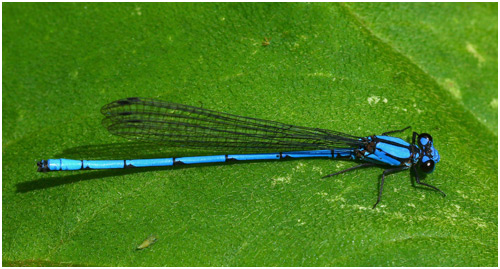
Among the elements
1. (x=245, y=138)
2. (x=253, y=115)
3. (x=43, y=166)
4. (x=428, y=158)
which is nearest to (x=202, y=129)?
(x=245, y=138)

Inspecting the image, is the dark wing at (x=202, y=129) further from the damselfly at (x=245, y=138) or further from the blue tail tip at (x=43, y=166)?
the blue tail tip at (x=43, y=166)

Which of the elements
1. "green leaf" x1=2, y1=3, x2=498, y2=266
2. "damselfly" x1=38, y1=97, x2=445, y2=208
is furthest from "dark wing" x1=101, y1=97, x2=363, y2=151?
"green leaf" x1=2, y1=3, x2=498, y2=266

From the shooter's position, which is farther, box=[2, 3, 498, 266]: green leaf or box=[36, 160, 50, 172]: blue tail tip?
box=[36, 160, 50, 172]: blue tail tip

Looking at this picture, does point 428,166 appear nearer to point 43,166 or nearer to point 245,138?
point 245,138

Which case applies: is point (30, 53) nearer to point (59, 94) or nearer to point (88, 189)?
point (59, 94)

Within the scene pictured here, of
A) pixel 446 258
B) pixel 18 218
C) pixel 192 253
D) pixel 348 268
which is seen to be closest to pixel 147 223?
pixel 192 253

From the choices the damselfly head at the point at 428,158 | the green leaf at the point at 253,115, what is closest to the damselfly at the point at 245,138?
the damselfly head at the point at 428,158

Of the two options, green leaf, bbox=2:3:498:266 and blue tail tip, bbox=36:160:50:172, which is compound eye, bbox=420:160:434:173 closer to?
green leaf, bbox=2:3:498:266
